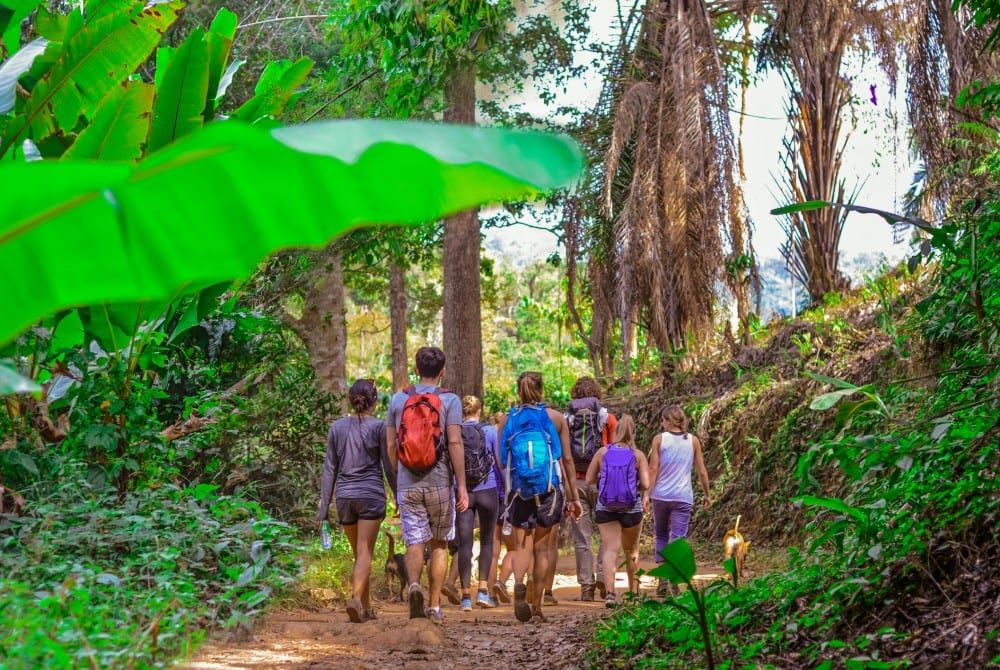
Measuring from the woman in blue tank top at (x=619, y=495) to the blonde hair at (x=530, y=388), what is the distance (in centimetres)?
87

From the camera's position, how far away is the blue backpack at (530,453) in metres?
7.54

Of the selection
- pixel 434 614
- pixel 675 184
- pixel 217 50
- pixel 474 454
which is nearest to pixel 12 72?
pixel 217 50

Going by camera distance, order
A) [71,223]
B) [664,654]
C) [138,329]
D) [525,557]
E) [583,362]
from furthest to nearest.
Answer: [583,362] → [138,329] → [525,557] → [664,654] → [71,223]

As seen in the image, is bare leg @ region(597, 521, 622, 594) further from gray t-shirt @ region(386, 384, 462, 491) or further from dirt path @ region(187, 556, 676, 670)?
gray t-shirt @ region(386, 384, 462, 491)

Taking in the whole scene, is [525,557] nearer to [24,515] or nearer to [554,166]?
[24,515]

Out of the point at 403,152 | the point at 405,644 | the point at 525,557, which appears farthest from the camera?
the point at 525,557

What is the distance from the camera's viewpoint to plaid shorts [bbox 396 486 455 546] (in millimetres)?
7336

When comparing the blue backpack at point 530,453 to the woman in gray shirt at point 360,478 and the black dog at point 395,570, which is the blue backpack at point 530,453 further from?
the black dog at point 395,570

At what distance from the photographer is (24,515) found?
691 cm

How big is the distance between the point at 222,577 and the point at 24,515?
137 cm

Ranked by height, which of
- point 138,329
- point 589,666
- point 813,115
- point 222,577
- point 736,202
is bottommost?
point 589,666

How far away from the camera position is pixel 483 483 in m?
8.43

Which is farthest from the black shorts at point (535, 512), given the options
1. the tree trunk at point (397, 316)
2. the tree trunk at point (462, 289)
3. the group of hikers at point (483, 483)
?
the tree trunk at point (397, 316)

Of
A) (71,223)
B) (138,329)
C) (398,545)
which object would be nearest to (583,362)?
(398,545)
